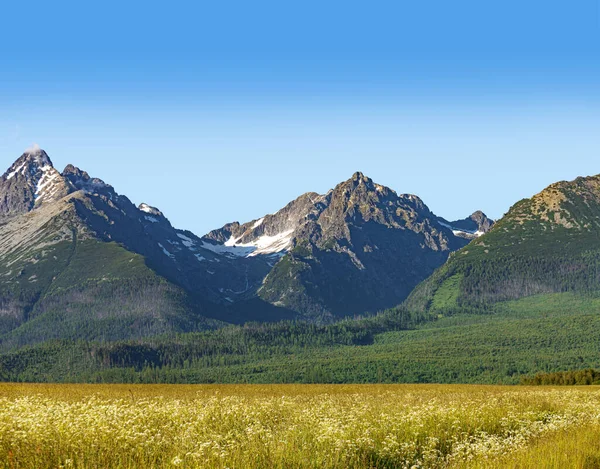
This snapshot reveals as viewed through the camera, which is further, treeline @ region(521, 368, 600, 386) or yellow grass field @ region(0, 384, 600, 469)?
treeline @ region(521, 368, 600, 386)

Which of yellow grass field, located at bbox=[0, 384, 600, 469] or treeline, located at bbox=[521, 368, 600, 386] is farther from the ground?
yellow grass field, located at bbox=[0, 384, 600, 469]

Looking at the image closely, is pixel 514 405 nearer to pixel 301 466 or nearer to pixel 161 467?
pixel 301 466

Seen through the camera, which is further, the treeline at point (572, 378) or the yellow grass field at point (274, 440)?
the treeline at point (572, 378)

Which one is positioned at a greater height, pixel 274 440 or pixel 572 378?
pixel 274 440

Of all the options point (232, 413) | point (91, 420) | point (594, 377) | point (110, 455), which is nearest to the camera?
point (110, 455)

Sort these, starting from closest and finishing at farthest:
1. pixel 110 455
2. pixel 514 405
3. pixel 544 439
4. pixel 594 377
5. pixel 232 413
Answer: pixel 110 455 < pixel 544 439 < pixel 232 413 < pixel 514 405 < pixel 594 377

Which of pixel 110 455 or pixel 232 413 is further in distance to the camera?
pixel 232 413

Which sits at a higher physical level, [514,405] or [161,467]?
[161,467]

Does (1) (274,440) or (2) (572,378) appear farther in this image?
(2) (572,378)

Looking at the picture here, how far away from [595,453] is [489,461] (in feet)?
19.7

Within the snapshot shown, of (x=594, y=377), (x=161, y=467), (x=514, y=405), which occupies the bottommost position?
(x=594, y=377)

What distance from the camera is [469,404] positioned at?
164ft

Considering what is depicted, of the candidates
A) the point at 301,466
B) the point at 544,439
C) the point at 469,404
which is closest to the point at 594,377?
the point at 469,404

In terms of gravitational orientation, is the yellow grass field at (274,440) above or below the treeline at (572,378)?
above
